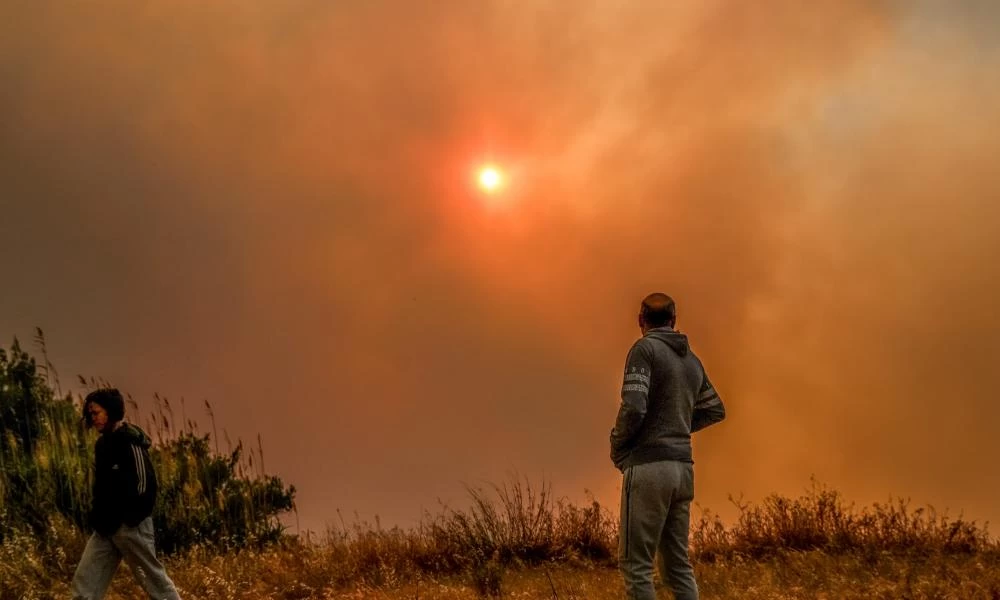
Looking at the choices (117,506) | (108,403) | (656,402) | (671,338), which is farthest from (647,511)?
(108,403)

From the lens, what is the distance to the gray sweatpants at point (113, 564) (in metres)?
8.27

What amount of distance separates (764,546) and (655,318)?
7.48 metres

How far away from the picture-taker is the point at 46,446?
14641mm

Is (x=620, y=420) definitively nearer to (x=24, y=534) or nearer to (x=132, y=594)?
(x=132, y=594)

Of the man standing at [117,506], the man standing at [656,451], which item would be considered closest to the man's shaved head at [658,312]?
the man standing at [656,451]

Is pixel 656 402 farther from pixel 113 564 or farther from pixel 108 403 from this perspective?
pixel 113 564

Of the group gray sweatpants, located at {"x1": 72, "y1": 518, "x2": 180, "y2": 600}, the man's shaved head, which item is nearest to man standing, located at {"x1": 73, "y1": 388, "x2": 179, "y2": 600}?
gray sweatpants, located at {"x1": 72, "y1": 518, "x2": 180, "y2": 600}

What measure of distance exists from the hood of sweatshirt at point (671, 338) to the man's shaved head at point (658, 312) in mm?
48

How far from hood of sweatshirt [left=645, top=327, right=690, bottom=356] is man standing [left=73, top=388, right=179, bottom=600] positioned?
4424 mm

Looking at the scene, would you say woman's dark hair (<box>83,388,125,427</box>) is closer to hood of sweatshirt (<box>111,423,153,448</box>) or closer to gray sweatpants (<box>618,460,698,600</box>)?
hood of sweatshirt (<box>111,423,153,448</box>)

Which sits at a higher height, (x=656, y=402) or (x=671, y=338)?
(x=671, y=338)

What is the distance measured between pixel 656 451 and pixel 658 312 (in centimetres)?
93

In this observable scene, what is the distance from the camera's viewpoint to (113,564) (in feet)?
27.8

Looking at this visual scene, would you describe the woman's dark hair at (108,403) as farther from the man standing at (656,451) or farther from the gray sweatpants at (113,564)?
the man standing at (656,451)
